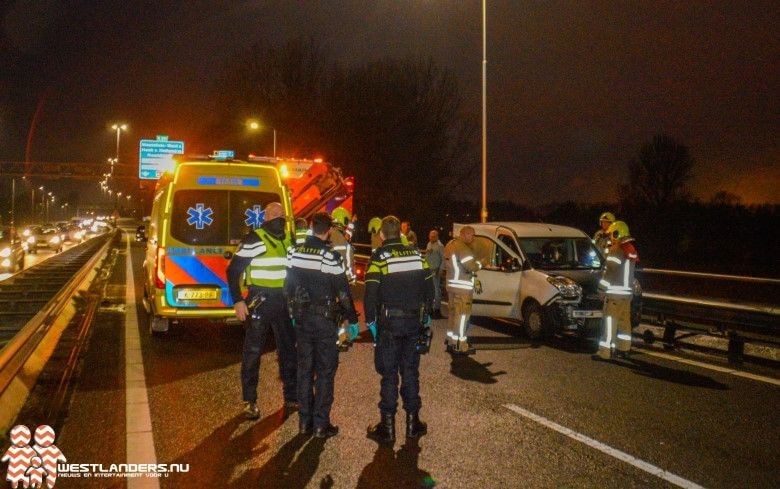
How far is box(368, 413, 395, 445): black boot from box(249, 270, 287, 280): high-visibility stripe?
160cm

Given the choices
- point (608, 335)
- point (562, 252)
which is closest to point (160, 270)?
point (608, 335)

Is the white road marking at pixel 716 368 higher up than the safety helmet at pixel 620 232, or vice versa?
the safety helmet at pixel 620 232

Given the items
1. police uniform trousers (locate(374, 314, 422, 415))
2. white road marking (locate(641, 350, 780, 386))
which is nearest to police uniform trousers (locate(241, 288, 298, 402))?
police uniform trousers (locate(374, 314, 422, 415))

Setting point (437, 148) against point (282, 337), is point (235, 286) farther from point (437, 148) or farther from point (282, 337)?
point (437, 148)

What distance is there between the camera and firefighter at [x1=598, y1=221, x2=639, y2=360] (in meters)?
9.49

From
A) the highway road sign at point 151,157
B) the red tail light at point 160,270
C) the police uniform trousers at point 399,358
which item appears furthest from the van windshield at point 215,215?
the highway road sign at point 151,157

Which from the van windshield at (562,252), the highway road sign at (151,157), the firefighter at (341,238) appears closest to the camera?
the firefighter at (341,238)

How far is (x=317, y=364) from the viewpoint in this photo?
6078 mm

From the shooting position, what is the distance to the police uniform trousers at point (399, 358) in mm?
6078

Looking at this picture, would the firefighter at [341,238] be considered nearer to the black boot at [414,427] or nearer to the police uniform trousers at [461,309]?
the police uniform trousers at [461,309]

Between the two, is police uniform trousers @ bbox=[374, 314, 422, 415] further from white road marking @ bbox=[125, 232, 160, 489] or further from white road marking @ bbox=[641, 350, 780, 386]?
white road marking @ bbox=[641, 350, 780, 386]

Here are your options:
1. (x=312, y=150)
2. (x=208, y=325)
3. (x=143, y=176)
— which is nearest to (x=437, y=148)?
(x=312, y=150)

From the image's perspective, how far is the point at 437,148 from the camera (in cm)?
4359

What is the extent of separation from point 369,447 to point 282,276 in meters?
1.81
